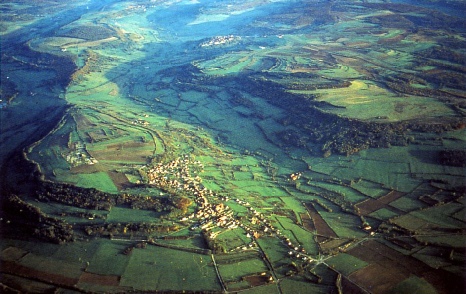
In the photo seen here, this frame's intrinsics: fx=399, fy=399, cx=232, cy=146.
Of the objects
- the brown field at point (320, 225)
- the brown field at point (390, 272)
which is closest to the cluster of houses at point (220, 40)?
the brown field at point (320, 225)

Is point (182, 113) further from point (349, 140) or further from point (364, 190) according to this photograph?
point (364, 190)

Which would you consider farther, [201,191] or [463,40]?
→ [463,40]

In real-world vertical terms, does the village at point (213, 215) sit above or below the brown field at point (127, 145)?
below

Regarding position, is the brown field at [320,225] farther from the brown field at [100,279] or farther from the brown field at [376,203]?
the brown field at [100,279]

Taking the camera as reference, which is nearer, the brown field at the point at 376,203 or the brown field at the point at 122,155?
the brown field at the point at 376,203

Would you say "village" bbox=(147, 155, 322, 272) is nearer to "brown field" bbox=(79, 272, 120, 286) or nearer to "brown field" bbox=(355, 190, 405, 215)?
"brown field" bbox=(79, 272, 120, 286)

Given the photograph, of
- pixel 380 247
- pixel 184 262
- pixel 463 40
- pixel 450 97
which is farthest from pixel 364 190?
pixel 463 40

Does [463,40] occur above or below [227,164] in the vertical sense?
above
